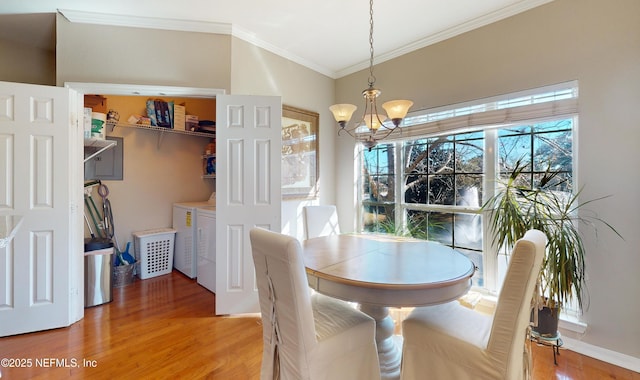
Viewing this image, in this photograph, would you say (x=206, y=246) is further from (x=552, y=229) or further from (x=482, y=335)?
(x=552, y=229)

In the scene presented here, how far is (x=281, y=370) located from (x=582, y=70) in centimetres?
292

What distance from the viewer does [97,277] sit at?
2758mm

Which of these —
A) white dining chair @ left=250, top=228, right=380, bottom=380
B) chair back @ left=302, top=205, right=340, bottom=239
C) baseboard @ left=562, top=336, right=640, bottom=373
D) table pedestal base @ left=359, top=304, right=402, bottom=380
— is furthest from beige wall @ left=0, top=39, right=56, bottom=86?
baseboard @ left=562, top=336, right=640, bottom=373

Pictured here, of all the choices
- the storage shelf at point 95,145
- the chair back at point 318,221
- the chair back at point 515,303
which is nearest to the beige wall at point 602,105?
the chair back at point 515,303

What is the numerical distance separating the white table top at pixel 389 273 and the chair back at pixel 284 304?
0.24 m

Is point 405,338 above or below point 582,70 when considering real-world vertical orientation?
below

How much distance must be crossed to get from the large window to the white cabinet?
6.17 ft

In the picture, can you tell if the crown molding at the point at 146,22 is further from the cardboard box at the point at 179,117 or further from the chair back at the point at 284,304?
the chair back at the point at 284,304

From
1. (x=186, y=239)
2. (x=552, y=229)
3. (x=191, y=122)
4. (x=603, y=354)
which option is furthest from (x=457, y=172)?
(x=191, y=122)

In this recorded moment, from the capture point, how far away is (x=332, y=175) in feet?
12.8

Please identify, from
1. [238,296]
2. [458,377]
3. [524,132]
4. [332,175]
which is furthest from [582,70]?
[238,296]

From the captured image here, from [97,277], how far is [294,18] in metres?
3.21

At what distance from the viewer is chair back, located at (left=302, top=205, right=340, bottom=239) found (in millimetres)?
2725

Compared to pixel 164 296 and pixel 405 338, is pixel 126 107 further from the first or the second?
pixel 405 338
